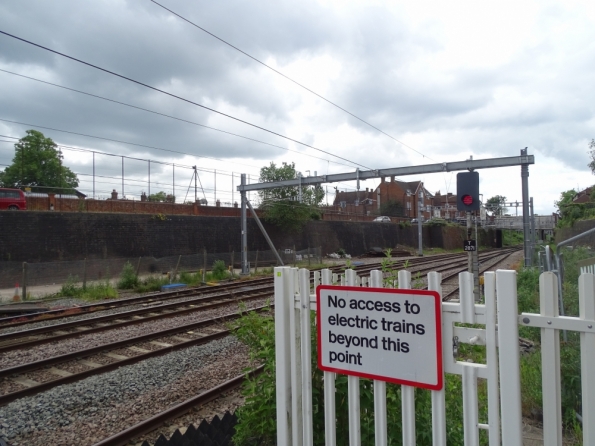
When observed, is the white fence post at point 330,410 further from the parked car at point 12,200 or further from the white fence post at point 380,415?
the parked car at point 12,200

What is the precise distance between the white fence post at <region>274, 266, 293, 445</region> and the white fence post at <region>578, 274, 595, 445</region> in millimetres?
1754

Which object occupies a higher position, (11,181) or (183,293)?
(11,181)

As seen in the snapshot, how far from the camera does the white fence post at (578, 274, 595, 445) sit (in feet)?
6.83

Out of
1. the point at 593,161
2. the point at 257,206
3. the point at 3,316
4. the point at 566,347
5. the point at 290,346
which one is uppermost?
the point at 593,161

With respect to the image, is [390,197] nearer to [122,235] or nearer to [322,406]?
[122,235]

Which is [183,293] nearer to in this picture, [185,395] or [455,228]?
[185,395]

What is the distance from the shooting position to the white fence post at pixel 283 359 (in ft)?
10.0

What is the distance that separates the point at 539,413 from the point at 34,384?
7.41 meters

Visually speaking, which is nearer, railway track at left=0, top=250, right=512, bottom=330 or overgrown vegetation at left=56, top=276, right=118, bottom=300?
railway track at left=0, top=250, right=512, bottom=330

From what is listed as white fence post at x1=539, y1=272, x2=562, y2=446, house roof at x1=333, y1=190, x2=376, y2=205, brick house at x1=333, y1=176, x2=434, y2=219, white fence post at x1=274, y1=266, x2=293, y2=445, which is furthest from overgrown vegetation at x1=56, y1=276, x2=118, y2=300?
house roof at x1=333, y1=190, x2=376, y2=205

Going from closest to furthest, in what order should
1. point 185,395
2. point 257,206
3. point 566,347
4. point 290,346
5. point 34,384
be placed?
point 290,346 < point 566,347 < point 185,395 < point 34,384 < point 257,206

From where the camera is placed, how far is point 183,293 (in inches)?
732

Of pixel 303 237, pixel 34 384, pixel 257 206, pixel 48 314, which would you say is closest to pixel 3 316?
pixel 48 314

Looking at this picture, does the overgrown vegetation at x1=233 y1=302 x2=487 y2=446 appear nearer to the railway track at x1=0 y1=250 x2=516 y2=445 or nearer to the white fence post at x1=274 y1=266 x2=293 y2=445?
the white fence post at x1=274 y1=266 x2=293 y2=445
